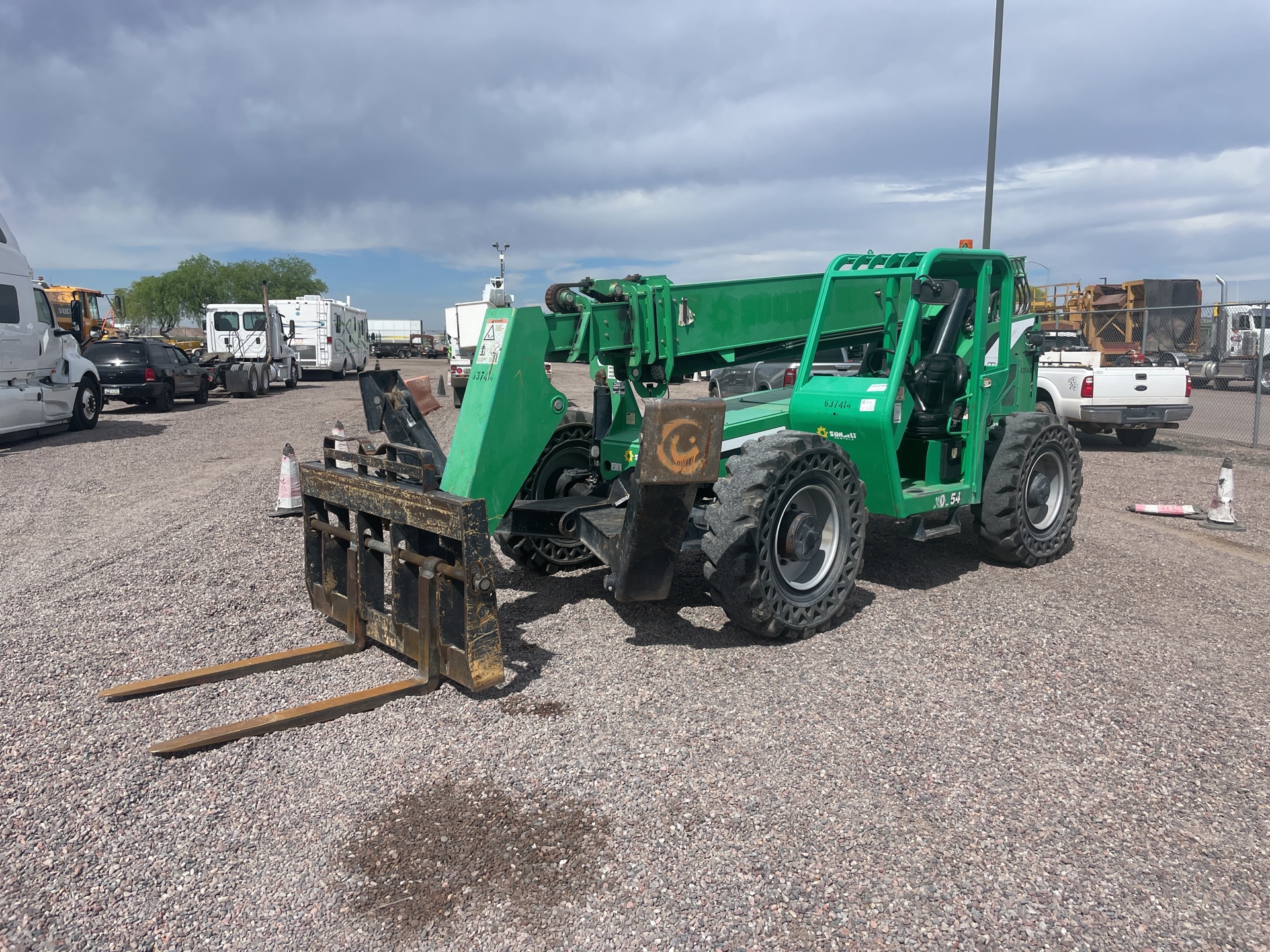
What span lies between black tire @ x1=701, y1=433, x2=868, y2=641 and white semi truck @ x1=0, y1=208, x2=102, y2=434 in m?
13.8

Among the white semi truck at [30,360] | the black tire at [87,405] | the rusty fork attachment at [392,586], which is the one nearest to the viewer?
the rusty fork attachment at [392,586]

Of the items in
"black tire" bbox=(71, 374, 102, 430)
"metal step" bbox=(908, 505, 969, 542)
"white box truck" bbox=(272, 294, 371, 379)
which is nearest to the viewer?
"metal step" bbox=(908, 505, 969, 542)

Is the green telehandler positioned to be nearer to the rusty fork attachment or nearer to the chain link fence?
the rusty fork attachment

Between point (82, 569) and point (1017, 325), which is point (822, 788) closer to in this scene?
point (1017, 325)

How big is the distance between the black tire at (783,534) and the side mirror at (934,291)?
4.24 ft

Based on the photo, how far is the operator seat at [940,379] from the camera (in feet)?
20.6

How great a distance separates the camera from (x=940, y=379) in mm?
6289

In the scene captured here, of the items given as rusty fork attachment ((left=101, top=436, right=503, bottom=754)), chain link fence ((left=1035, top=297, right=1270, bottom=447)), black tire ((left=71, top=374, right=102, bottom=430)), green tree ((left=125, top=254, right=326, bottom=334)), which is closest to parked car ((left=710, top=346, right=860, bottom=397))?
rusty fork attachment ((left=101, top=436, right=503, bottom=754))

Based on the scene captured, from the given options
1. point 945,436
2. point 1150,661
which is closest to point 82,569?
point 945,436

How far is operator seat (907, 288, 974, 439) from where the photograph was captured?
6266 mm

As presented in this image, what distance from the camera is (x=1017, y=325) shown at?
709 cm

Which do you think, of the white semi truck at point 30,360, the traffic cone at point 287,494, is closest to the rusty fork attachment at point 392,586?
the traffic cone at point 287,494

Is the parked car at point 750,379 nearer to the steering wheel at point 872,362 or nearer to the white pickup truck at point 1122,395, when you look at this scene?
the steering wheel at point 872,362

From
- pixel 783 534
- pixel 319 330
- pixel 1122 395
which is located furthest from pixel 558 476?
pixel 319 330
